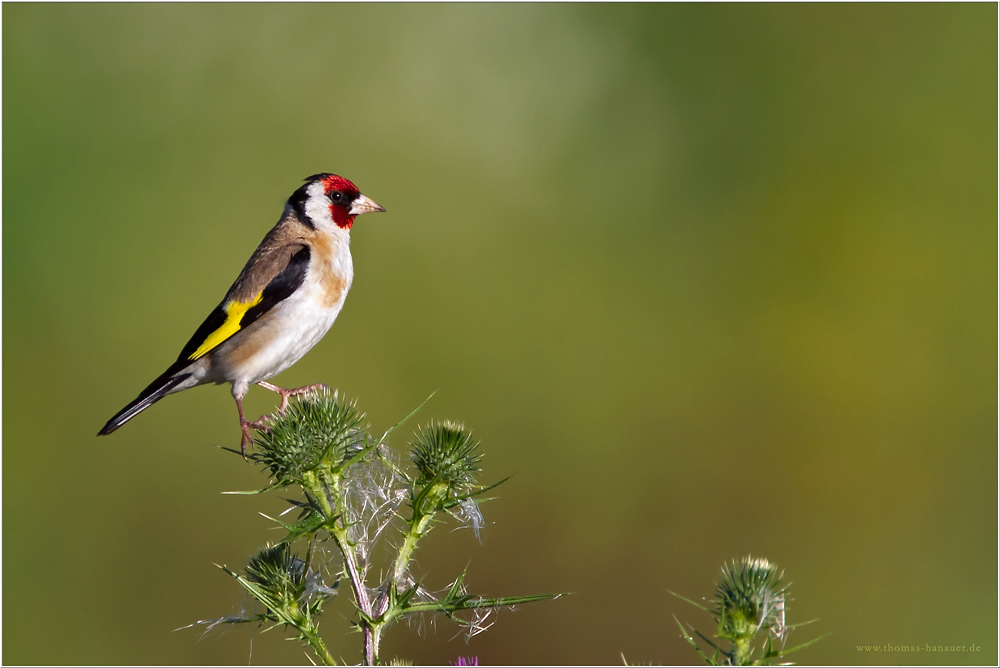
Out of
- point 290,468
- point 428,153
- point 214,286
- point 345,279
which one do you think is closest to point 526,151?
point 428,153

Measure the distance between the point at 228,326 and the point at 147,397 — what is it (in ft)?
1.64

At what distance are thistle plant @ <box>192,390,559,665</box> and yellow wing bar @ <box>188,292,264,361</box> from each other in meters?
1.22

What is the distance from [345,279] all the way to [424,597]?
80.6 inches

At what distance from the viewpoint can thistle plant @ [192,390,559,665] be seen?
2.46m

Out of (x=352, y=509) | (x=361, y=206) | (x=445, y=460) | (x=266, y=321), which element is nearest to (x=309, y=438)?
(x=352, y=509)

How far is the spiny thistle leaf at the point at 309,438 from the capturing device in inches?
110

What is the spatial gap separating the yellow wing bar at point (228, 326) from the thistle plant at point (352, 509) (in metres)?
1.22

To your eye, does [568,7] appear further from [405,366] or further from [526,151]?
[405,366]

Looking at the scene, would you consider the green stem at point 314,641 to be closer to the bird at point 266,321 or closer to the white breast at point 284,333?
the bird at point 266,321

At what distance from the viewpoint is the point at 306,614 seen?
8.55ft

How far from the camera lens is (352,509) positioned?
108 inches

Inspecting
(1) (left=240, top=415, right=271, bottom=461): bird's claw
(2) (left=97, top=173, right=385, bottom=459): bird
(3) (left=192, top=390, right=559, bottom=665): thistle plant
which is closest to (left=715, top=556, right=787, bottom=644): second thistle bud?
(3) (left=192, top=390, right=559, bottom=665): thistle plant

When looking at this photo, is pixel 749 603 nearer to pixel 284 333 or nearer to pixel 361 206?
pixel 284 333

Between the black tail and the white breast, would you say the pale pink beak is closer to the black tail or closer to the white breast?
the white breast
